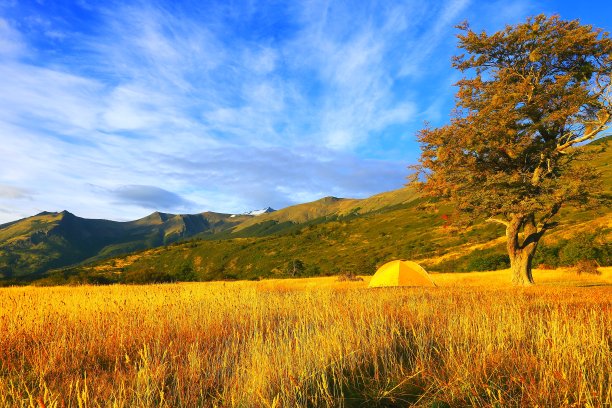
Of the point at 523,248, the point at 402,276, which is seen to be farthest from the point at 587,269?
the point at 402,276

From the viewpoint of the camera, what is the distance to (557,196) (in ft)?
60.7

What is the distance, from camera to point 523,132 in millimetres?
19969

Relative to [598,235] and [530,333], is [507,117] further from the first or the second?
[598,235]

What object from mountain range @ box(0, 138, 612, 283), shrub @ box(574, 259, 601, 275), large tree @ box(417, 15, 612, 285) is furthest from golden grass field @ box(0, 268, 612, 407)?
mountain range @ box(0, 138, 612, 283)

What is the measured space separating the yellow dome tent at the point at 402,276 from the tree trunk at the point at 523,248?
5.41 metres

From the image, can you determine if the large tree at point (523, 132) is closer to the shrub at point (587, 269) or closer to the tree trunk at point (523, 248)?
the tree trunk at point (523, 248)

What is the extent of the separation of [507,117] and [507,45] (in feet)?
15.0

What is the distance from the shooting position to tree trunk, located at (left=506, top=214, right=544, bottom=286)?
67.8 ft

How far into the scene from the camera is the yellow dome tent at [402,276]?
2489cm

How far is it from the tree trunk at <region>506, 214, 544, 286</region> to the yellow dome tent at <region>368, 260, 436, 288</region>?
5.41 m

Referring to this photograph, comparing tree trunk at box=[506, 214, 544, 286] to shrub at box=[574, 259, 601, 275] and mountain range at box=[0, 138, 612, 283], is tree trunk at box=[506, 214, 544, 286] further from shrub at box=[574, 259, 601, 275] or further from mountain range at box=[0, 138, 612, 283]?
mountain range at box=[0, 138, 612, 283]

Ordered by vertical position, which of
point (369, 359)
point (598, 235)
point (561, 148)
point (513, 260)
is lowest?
point (369, 359)

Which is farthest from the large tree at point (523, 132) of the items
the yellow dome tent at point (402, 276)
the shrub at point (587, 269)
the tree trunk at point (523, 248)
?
the shrub at point (587, 269)

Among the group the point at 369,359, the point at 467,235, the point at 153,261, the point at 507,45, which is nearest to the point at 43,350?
the point at 369,359
